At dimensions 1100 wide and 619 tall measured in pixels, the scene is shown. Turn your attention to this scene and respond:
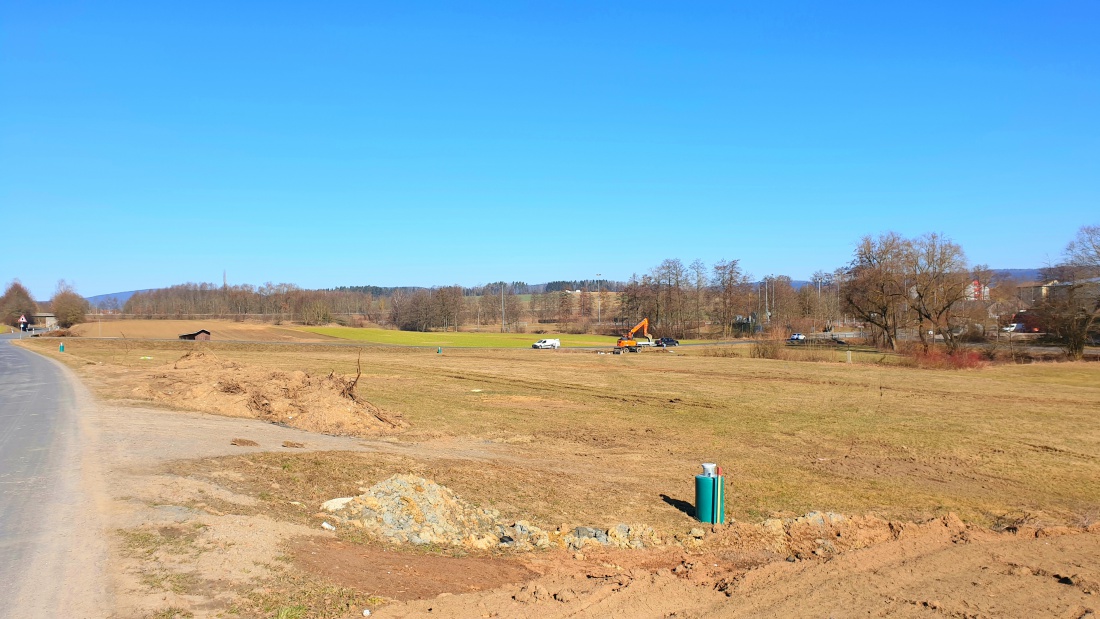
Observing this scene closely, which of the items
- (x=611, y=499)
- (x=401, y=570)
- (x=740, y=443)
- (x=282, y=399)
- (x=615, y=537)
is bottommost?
(x=740, y=443)

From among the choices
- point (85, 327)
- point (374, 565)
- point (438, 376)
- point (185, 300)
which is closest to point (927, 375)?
point (438, 376)

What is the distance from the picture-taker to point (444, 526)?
10594 mm

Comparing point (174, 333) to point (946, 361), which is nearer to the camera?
point (946, 361)

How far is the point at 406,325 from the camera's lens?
144 metres

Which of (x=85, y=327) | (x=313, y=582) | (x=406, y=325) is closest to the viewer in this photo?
(x=313, y=582)

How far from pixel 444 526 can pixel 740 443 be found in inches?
505

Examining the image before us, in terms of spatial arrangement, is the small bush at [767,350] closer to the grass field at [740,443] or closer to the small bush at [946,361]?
the small bush at [946,361]

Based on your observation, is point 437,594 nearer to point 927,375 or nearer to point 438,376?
point 438,376

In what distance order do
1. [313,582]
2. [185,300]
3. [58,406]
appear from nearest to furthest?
[313,582]
[58,406]
[185,300]

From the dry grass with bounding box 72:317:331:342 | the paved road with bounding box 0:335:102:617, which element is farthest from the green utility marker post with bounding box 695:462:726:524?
the dry grass with bounding box 72:317:331:342

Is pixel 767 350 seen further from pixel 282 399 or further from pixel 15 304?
pixel 15 304

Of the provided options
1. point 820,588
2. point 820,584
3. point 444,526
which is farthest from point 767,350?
point 820,588

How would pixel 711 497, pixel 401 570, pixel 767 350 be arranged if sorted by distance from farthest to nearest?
pixel 767 350 → pixel 711 497 → pixel 401 570

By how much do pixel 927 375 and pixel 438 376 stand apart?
31.8 meters
